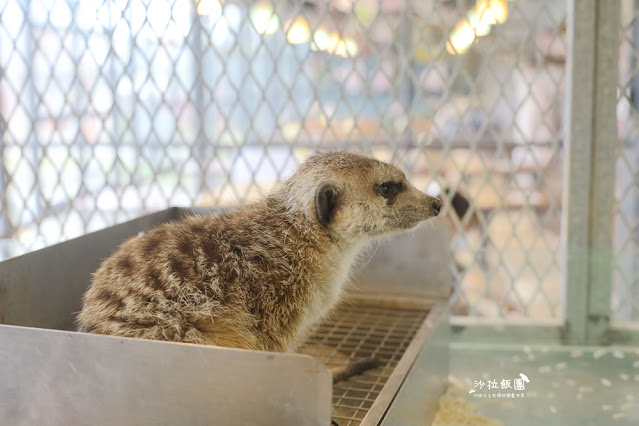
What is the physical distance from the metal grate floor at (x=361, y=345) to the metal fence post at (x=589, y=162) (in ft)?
1.91

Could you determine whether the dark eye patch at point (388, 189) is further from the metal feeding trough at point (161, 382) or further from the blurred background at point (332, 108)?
the blurred background at point (332, 108)

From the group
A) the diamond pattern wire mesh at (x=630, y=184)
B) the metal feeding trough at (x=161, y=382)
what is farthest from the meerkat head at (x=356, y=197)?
the diamond pattern wire mesh at (x=630, y=184)

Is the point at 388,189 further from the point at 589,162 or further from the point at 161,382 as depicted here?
the point at 589,162

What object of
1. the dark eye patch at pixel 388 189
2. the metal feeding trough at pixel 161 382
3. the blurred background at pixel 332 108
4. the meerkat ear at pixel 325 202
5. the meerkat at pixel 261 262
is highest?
the blurred background at pixel 332 108

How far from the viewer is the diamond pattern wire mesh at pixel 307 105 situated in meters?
2.10

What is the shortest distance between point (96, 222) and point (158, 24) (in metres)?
0.85

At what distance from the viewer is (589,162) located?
1.99 meters

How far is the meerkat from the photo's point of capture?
105 centimetres

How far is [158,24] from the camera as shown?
7.30 ft

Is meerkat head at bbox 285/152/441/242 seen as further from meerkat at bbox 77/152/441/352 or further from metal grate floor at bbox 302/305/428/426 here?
metal grate floor at bbox 302/305/428/426

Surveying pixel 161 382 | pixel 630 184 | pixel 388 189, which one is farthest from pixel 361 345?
pixel 630 184

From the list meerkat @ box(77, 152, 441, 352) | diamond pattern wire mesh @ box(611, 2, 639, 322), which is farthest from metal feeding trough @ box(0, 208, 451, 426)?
diamond pattern wire mesh @ box(611, 2, 639, 322)

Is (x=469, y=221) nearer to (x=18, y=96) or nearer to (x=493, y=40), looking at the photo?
(x=493, y=40)

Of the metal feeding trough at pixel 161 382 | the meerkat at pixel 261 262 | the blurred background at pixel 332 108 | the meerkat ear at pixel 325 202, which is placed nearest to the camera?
the metal feeding trough at pixel 161 382
